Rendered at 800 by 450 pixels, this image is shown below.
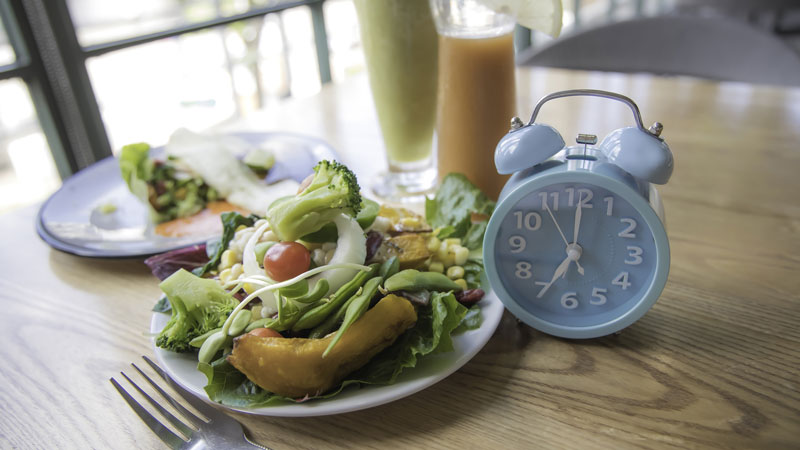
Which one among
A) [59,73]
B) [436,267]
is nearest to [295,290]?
[436,267]

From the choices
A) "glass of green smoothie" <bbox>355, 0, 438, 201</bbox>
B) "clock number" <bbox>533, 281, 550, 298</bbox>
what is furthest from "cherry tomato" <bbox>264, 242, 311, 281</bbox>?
"glass of green smoothie" <bbox>355, 0, 438, 201</bbox>

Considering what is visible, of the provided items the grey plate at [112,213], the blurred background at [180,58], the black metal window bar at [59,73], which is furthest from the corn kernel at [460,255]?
the black metal window bar at [59,73]

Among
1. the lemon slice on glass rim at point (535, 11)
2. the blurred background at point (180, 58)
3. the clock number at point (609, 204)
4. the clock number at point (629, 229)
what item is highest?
the lemon slice on glass rim at point (535, 11)

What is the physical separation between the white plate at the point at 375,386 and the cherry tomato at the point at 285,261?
0.50ft

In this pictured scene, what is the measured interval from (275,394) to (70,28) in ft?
6.61

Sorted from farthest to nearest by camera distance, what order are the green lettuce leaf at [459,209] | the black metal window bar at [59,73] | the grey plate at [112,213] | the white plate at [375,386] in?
the black metal window bar at [59,73]
the grey plate at [112,213]
the green lettuce leaf at [459,209]
the white plate at [375,386]

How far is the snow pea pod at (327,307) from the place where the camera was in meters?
0.68

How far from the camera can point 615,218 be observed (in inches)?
27.2

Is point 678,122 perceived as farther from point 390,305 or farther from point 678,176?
point 390,305

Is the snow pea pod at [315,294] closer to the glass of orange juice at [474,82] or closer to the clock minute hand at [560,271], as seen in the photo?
the clock minute hand at [560,271]

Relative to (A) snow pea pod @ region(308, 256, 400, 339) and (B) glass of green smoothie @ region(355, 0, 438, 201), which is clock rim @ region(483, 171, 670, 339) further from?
(B) glass of green smoothie @ region(355, 0, 438, 201)

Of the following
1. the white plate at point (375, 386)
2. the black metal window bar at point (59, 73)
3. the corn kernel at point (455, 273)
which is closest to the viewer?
the white plate at point (375, 386)

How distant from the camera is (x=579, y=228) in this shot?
0.71 meters

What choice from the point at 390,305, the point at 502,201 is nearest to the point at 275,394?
the point at 390,305
